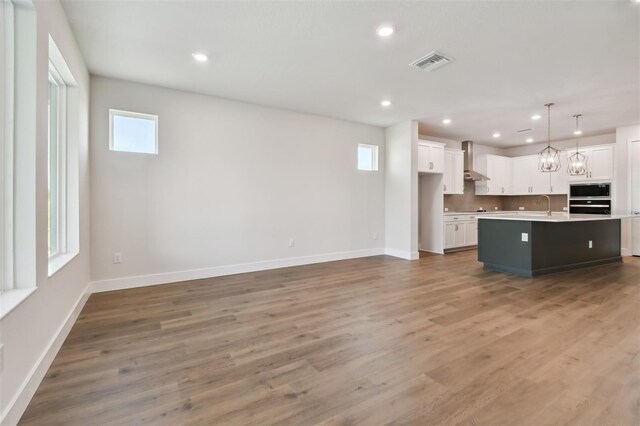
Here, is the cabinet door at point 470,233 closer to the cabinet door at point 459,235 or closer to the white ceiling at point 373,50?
the cabinet door at point 459,235

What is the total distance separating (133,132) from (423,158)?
5.36m

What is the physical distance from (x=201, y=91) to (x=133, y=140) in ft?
3.86

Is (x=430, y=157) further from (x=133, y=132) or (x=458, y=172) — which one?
(x=133, y=132)

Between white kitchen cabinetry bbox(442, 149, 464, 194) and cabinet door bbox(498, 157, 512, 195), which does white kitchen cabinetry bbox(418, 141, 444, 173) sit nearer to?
white kitchen cabinetry bbox(442, 149, 464, 194)

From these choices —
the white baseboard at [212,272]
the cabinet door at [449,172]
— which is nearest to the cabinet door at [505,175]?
the cabinet door at [449,172]

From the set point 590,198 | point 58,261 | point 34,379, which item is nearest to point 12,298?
point 34,379

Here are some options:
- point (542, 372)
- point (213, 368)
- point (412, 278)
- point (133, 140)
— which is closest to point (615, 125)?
point (412, 278)

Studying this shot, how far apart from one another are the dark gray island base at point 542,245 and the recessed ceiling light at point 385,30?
3620 mm

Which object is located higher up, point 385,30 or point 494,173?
point 385,30

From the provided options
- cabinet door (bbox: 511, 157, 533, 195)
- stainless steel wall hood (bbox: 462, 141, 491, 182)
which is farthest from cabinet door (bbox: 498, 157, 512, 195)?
stainless steel wall hood (bbox: 462, 141, 491, 182)

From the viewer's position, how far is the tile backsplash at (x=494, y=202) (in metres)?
8.00

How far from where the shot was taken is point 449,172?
7246 millimetres

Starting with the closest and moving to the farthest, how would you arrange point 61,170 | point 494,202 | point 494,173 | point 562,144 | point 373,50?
1. point 61,170
2. point 373,50
3. point 562,144
4. point 494,173
5. point 494,202

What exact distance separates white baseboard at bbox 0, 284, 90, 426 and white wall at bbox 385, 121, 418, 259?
17.4 feet
